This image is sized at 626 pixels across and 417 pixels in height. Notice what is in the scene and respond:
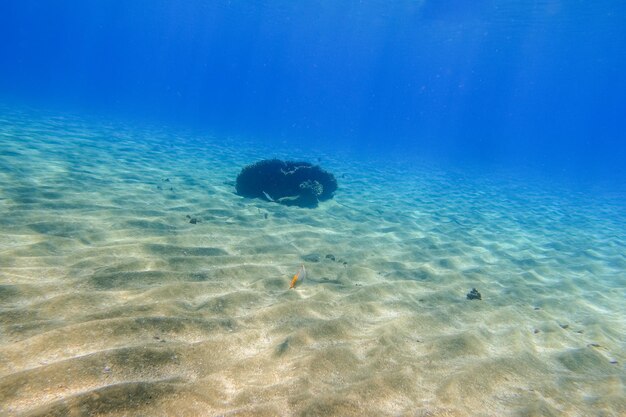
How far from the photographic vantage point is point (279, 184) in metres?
10.4

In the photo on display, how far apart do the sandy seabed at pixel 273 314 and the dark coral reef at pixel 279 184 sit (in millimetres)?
1447

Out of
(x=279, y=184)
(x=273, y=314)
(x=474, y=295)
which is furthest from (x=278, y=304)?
(x=279, y=184)

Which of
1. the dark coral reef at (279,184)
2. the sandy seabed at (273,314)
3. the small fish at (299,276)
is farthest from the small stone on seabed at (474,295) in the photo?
the dark coral reef at (279,184)

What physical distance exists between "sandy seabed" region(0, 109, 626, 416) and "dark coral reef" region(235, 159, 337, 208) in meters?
1.45

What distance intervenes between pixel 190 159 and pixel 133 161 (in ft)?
12.0

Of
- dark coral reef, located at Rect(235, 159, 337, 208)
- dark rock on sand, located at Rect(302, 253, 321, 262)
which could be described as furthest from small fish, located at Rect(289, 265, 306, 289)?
dark coral reef, located at Rect(235, 159, 337, 208)

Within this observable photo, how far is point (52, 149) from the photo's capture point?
11.8 m

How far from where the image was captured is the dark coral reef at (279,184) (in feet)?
32.8

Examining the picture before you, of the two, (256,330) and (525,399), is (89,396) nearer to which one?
(256,330)

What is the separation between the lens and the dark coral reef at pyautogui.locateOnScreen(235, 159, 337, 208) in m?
10.0

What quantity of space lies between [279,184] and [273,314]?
22.7 feet

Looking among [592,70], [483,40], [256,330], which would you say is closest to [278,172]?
[256,330]

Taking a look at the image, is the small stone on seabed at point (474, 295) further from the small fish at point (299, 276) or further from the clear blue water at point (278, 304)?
the small fish at point (299, 276)

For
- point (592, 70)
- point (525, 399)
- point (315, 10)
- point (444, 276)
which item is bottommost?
point (444, 276)
